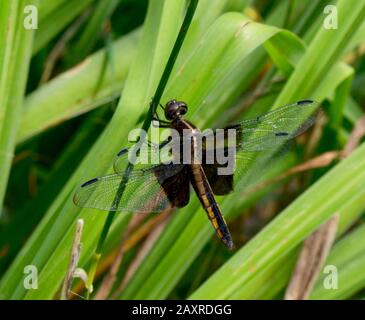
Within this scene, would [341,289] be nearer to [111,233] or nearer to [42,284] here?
[111,233]

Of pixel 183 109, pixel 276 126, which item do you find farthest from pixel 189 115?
pixel 276 126

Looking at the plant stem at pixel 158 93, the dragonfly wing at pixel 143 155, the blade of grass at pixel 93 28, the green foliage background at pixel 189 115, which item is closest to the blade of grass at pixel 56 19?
the green foliage background at pixel 189 115

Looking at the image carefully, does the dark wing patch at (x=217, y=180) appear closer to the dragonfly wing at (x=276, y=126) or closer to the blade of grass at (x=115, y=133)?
the dragonfly wing at (x=276, y=126)

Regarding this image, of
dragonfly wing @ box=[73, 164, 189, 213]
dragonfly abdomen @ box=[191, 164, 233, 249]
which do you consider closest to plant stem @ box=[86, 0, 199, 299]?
dragonfly wing @ box=[73, 164, 189, 213]

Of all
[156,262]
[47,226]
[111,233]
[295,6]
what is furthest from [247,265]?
[295,6]

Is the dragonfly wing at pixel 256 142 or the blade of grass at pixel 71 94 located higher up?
the blade of grass at pixel 71 94

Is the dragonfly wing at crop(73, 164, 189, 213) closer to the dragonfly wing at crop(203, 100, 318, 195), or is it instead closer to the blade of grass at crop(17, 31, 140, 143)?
the dragonfly wing at crop(203, 100, 318, 195)

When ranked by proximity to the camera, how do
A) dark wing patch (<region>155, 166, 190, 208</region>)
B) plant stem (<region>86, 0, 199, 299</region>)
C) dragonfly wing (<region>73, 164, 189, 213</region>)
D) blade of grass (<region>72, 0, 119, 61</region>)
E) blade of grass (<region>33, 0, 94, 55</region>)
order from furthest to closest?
blade of grass (<region>72, 0, 119, 61</region>) < blade of grass (<region>33, 0, 94, 55</region>) < dark wing patch (<region>155, 166, 190, 208</region>) < dragonfly wing (<region>73, 164, 189, 213</region>) < plant stem (<region>86, 0, 199, 299</region>)
